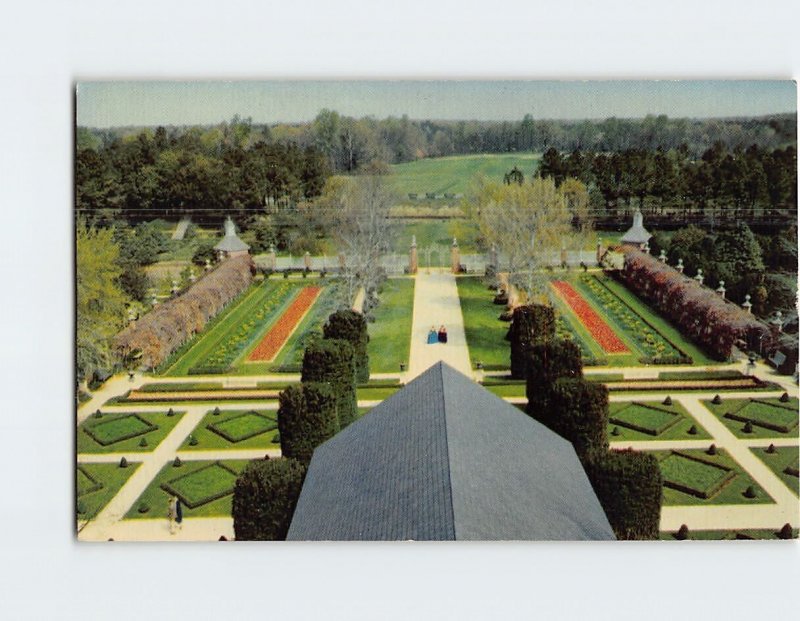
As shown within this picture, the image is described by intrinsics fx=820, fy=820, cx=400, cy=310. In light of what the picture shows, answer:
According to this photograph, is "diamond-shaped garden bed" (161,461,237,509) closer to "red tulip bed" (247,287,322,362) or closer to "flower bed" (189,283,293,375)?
"flower bed" (189,283,293,375)

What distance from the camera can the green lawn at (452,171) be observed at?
21484mm

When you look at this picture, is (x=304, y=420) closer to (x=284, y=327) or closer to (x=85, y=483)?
(x=284, y=327)

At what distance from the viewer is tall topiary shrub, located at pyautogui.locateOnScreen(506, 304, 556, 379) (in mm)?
22484

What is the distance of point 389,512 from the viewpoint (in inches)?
623

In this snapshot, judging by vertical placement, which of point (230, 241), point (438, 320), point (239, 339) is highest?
point (230, 241)

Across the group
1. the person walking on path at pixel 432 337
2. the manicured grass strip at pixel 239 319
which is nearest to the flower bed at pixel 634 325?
the person walking on path at pixel 432 337

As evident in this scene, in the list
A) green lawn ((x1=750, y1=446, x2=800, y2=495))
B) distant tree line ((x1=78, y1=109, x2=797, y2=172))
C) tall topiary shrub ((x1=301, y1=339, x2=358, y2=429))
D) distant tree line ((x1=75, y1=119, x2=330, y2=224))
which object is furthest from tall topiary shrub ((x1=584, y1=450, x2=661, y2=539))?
distant tree line ((x1=75, y1=119, x2=330, y2=224))

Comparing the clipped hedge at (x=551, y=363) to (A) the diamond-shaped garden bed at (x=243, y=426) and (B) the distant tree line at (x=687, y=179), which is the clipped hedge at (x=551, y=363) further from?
(A) the diamond-shaped garden bed at (x=243, y=426)

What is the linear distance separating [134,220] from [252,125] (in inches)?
160

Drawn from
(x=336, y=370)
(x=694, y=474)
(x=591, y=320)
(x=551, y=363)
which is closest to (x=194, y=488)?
(x=336, y=370)

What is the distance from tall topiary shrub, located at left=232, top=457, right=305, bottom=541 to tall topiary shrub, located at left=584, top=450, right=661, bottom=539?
6732mm

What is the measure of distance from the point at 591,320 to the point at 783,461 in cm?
607

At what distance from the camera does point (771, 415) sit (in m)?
21.2

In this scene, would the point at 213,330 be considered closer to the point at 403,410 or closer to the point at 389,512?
the point at 403,410
